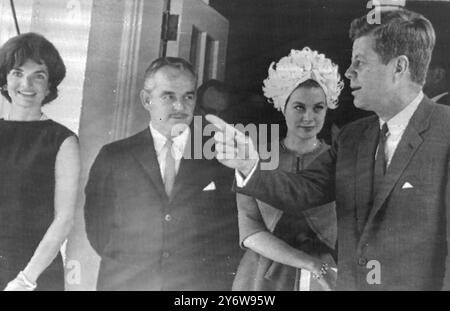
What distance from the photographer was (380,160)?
185 centimetres

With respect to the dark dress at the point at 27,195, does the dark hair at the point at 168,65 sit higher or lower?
higher

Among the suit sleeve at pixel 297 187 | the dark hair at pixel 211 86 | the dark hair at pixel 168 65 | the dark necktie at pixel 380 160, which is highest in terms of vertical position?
the dark hair at pixel 168 65

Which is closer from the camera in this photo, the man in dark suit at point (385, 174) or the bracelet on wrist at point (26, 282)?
the man in dark suit at point (385, 174)

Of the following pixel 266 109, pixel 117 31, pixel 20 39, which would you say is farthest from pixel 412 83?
pixel 20 39

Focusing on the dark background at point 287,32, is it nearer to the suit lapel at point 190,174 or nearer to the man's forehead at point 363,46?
the man's forehead at point 363,46

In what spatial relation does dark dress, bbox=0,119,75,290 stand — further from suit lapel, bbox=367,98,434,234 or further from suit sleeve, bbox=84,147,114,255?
suit lapel, bbox=367,98,434,234

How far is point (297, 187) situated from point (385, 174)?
28 centimetres

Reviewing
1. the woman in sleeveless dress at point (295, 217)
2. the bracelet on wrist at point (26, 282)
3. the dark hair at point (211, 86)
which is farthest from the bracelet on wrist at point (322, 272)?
the bracelet on wrist at point (26, 282)

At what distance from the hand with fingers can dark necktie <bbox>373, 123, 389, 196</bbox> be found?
1.24 feet

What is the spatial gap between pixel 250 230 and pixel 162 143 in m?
0.40

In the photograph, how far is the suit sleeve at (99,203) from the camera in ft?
6.19

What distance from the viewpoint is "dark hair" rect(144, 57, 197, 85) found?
188cm

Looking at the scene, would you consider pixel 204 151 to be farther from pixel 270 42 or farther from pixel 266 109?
pixel 270 42

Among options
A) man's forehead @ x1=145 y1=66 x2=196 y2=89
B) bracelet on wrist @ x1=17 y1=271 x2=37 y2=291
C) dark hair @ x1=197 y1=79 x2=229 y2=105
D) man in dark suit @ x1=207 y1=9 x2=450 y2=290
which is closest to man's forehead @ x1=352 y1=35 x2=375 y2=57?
man in dark suit @ x1=207 y1=9 x2=450 y2=290
